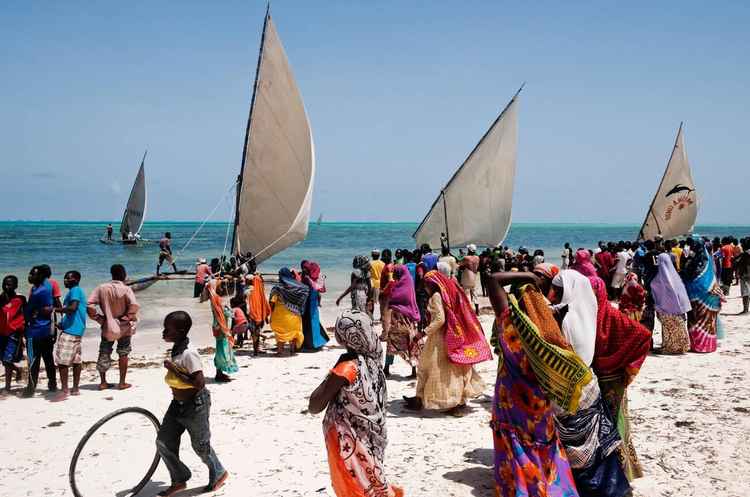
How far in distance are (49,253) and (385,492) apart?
45.6 metres

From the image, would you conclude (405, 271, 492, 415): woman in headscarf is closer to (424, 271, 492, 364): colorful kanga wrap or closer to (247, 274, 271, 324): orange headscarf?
(424, 271, 492, 364): colorful kanga wrap

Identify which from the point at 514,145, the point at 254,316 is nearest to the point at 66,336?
the point at 254,316

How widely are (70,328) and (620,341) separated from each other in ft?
18.4

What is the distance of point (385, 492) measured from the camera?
10.1ft

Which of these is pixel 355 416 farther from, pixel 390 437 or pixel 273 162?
pixel 273 162

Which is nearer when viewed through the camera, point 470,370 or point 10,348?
point 470,370

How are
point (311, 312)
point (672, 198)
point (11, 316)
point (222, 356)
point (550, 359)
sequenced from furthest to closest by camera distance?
point (672, 198) → point (311, 312) → point (222, 356) → point (11, 316) → point (550, 359)

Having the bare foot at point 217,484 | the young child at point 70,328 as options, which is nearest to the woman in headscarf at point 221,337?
the young child at point 70,328

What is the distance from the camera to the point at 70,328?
6.49m

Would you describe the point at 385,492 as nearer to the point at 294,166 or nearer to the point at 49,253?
the point at 294,166

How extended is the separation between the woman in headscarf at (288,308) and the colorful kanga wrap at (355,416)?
591 cm

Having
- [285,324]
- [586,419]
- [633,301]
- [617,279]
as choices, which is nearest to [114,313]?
[285,324]

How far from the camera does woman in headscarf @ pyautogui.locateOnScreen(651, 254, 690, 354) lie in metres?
7.84

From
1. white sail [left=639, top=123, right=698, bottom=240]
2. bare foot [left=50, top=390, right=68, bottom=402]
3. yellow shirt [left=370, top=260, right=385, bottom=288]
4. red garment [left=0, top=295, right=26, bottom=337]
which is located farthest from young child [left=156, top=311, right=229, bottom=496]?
white sail [left=639, top=123, right=698, bottom=240]
